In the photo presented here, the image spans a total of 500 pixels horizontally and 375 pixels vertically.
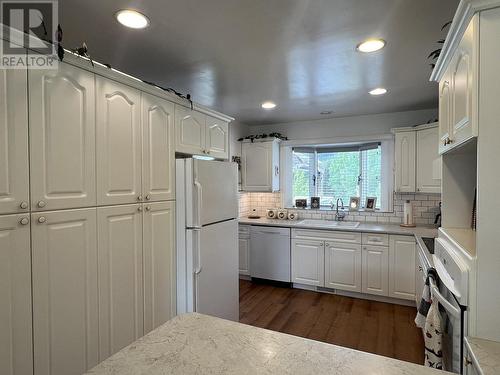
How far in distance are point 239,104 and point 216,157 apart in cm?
95

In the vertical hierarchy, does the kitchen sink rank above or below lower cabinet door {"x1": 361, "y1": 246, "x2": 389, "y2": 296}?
above

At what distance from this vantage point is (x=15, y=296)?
1.28 metres

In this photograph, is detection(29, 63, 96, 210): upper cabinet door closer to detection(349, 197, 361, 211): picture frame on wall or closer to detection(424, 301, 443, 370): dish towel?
detection(424, 301, 443, 370): dish towel

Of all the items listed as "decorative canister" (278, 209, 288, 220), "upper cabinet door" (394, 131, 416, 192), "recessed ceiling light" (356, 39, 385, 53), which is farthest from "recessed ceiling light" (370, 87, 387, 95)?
"decorative canister" (278, 209, 288, 220)

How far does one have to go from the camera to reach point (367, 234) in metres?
3.43

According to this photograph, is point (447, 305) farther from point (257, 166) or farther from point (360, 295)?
point (257, 166)

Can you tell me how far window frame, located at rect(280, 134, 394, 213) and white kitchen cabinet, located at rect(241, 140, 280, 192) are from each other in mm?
152

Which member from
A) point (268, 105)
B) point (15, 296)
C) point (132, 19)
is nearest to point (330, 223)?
point (268, 105)

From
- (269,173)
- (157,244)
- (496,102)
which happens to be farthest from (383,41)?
(269,173)

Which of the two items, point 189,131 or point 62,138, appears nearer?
point 62,138

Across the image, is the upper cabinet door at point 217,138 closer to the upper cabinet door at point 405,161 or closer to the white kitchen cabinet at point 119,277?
the white kitchen cabinet at point 119,277

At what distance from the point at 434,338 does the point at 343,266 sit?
2061mm

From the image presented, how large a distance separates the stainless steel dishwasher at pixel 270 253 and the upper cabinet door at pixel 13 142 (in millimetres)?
3028

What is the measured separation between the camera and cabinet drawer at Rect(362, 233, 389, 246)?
3346mm
